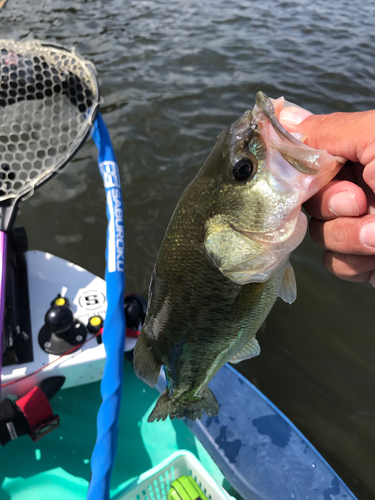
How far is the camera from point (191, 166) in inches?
223

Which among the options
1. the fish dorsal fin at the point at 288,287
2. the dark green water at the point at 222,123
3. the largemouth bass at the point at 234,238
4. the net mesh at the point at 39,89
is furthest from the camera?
the dark green water at the point at 222,123

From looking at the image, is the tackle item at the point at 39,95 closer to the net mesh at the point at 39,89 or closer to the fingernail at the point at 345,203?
the net mesh at the point at 39,89

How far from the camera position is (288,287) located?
1475 millimetres

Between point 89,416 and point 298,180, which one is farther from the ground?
point 298,180

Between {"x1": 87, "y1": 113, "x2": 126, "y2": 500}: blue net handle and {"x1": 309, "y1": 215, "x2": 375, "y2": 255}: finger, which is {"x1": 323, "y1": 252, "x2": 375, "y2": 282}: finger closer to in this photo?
{"x1": 309, "y1": 215, "x2": 375, "y2": 255}: finger

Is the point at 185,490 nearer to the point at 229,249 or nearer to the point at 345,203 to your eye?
the point at 229,249

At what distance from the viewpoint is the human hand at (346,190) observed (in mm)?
1282

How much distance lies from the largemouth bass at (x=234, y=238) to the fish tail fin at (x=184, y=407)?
30cm

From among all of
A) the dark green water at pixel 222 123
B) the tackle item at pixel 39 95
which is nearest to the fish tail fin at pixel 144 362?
the tackle item at pixel 39 95

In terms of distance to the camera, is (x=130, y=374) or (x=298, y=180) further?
(x=130, y=374)

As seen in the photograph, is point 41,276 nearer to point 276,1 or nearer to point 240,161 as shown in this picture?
point 240,161

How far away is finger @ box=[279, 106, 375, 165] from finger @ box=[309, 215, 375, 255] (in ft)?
0.72

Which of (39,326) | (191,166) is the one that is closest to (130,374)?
(39,326)

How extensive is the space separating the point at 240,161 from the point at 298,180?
0.67 ft
